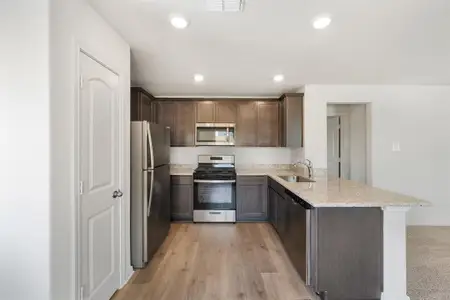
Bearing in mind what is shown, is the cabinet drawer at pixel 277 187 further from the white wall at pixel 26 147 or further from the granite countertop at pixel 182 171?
the white wall at pixel 26 147

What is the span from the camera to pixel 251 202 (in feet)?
16.4

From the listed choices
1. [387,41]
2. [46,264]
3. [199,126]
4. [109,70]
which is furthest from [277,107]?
[46,264]

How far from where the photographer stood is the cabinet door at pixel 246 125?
5273 mm

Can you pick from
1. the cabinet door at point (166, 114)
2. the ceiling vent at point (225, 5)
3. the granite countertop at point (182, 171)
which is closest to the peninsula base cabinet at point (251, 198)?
the granite countertop at point (182, 171)

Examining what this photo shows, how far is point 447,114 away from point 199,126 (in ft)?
13.3

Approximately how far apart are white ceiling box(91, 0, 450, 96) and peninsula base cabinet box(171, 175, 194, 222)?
1646mm

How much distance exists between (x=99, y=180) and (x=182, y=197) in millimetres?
2789

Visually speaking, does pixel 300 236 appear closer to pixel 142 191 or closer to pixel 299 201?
pixel 299 201

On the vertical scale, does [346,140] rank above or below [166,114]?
below

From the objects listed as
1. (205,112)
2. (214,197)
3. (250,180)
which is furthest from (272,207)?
(205,112)

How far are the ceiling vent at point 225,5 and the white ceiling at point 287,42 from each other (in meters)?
0.08

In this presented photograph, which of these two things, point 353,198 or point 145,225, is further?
point 145,225

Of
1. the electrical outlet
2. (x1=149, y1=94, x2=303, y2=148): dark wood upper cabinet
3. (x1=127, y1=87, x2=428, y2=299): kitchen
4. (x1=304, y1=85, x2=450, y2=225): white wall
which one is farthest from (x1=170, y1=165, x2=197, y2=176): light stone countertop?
the electrical outlet

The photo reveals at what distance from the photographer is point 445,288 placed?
8.64 feet
